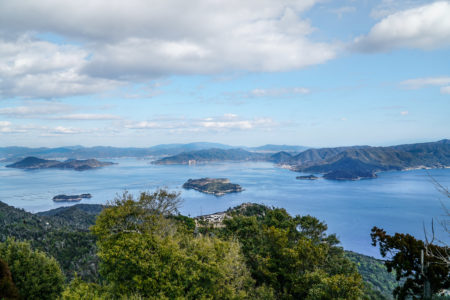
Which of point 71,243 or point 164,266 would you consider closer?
point 164,266

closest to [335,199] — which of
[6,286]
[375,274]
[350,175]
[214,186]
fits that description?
[214,186]

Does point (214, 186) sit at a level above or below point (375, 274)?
above

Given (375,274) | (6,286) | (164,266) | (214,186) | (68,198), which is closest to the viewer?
(6,286)

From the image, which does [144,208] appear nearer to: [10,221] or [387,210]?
[10,221]

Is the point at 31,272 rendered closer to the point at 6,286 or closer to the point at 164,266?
the point at 6,286

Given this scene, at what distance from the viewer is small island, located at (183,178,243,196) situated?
5812 inches

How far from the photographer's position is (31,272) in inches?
612

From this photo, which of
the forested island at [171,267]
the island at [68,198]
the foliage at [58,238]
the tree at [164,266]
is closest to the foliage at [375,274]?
the forested island at [171,267]

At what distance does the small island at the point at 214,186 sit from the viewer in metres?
148

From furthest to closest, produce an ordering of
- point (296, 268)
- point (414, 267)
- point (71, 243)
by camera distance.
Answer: point (71, 243) → point (296, 268) → point (414, 267)

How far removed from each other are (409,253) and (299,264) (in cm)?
650

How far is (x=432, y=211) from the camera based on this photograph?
98.6 m

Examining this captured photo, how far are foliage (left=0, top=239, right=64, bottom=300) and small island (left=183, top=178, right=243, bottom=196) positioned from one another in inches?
5034

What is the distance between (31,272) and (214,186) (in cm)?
13893
